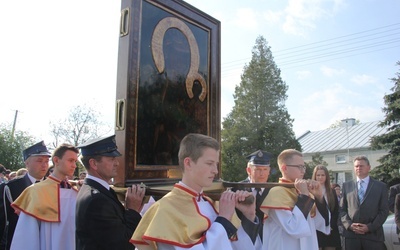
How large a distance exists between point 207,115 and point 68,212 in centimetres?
182

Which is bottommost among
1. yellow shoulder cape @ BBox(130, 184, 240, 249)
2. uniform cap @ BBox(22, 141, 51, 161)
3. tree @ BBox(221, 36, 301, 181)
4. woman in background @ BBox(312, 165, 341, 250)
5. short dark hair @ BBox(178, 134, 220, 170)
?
woman in background @ BBox(312, 165, 341, 250)

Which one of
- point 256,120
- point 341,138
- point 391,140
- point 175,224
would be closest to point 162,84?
point 175,224

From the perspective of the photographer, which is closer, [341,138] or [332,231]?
[332,231]

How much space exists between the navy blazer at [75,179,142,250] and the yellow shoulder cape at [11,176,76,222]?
33.3 inches

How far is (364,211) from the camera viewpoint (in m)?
6.48

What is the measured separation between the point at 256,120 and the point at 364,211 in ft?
77.4

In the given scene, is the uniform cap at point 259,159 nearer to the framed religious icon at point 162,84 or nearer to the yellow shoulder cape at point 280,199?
the framed religious icon at point 162,84

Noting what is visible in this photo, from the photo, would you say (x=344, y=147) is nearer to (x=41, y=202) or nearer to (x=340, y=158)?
(x=340, y=158)

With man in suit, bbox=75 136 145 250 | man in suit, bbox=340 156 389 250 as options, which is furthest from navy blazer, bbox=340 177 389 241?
man in suit, bbox=75 136 145 250

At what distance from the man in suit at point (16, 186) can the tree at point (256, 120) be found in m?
23.1

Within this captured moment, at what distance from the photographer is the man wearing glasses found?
139 inches

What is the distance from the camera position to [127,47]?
3.25m

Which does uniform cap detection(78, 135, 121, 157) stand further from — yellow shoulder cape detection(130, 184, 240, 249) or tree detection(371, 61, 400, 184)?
tree detection(371, 61, 400, 184)

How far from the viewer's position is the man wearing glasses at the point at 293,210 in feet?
11.6
